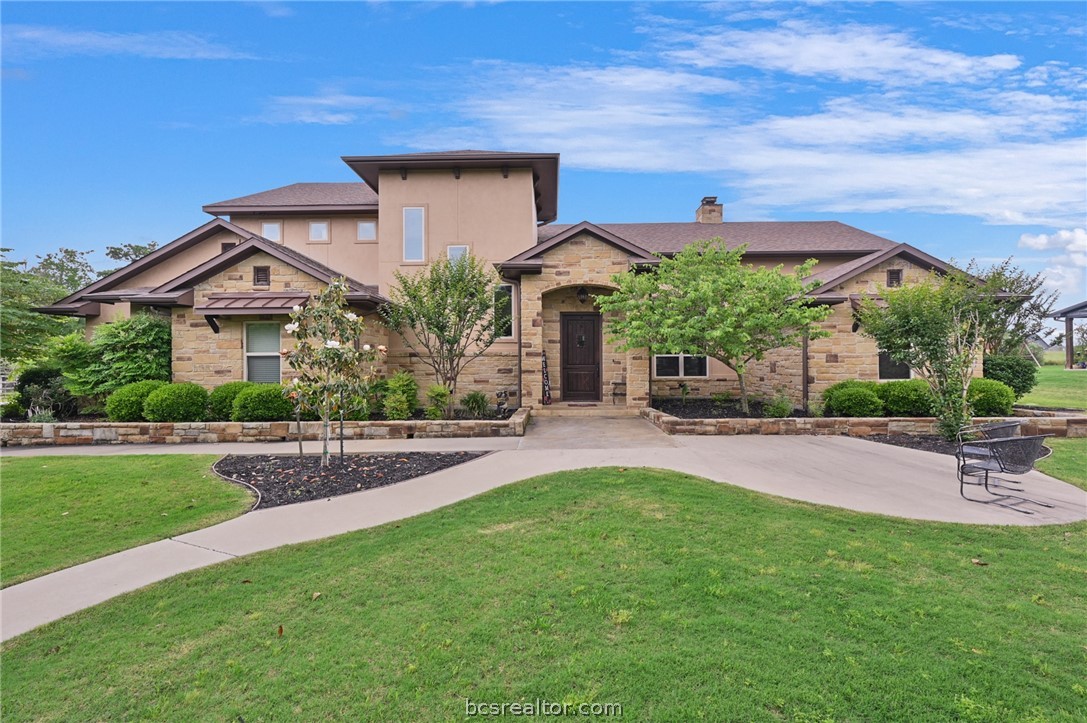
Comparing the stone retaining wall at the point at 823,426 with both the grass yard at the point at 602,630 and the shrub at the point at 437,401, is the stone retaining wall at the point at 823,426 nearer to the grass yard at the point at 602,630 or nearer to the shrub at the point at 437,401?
the shrub at the point at 437,401

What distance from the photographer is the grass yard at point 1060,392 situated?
1601cm

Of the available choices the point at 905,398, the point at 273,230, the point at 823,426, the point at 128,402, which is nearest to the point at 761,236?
the point at 905,398

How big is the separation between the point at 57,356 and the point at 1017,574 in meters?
18.2

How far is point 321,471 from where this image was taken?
7.59m

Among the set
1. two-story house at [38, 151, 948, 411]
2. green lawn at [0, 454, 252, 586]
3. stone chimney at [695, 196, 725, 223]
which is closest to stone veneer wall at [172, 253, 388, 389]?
two-story house at [38, 151, 948, 411]

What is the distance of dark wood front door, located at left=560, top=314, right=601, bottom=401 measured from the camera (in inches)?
588

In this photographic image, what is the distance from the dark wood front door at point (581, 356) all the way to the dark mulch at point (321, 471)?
6.70m

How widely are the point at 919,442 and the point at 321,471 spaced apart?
36.1ft

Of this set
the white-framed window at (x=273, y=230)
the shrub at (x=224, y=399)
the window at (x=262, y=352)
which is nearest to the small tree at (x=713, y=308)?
the window at (x=262, y=352)

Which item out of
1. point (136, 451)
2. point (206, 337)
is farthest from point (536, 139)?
point (136, 451)

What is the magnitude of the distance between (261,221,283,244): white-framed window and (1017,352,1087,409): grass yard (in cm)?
2487

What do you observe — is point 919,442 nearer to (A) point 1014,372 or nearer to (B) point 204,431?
(A) point 1014,372

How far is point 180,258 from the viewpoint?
16750 millimetres

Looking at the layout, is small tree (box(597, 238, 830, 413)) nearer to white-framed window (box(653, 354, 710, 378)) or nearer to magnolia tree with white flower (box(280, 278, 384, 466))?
white-framed window (box(653, 354, 710, 378))
